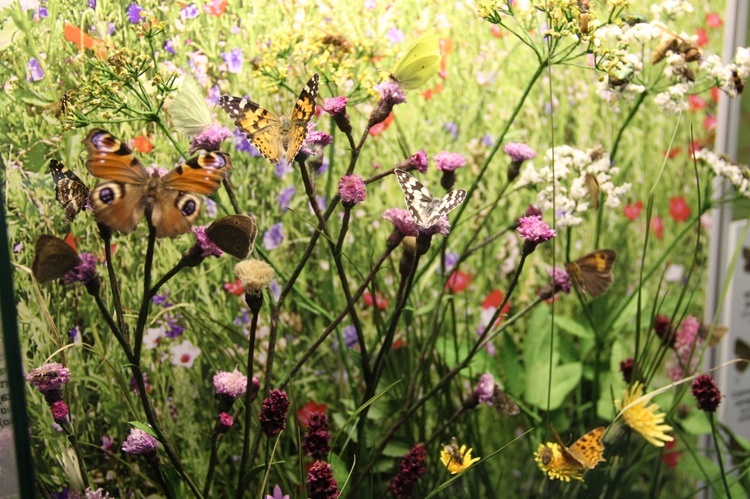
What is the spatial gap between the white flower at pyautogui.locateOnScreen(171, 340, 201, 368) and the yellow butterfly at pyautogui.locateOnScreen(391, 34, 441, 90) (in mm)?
513

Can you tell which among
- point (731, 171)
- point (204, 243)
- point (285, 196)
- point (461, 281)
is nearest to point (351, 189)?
point (204, 243)

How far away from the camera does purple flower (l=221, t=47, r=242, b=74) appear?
1.18m

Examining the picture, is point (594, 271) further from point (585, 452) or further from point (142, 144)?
point (142, 144)

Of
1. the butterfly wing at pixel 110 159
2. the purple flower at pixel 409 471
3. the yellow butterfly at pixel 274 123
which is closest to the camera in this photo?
the butterfly wing at pixel 110 159

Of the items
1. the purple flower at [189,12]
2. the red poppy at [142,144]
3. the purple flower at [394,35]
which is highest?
the purple flower at [189,12]

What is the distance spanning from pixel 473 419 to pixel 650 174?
0.68 metres

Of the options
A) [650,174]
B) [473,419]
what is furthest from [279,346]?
[650,174]

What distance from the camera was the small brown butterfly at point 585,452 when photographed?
1.05 metres

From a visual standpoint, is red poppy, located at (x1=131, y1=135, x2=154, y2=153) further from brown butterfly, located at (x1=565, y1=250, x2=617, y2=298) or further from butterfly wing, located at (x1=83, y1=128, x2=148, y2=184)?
brown butterfly, located at (x1=565, y1=250, x2=617, y2=298)

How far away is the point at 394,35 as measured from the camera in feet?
4.28

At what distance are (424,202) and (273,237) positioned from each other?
0.37 metres

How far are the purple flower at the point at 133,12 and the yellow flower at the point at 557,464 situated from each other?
2.71ft

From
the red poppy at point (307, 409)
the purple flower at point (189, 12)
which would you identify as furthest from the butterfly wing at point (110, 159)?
the red poppy at point (307, 409)

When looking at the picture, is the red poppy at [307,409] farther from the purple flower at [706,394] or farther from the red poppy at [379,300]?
the purple flower at [706,394]
